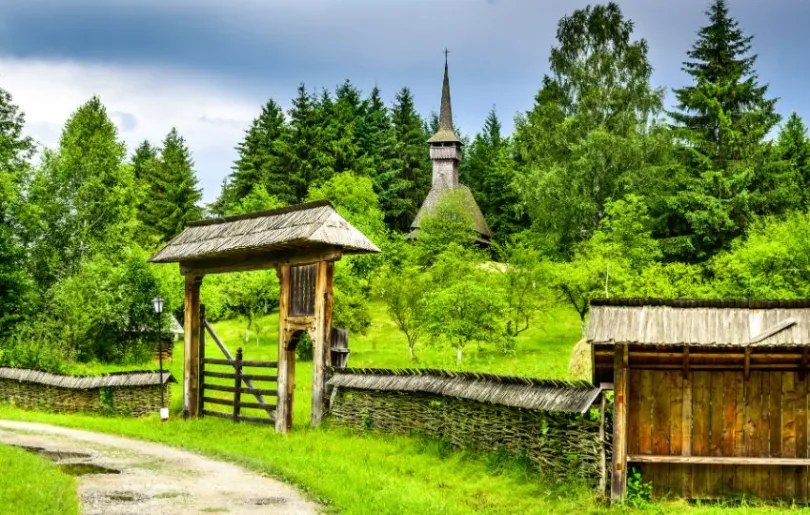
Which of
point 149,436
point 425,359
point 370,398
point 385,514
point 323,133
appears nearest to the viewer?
point 385,514

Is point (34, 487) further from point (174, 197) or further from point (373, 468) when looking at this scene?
point (174, 197)

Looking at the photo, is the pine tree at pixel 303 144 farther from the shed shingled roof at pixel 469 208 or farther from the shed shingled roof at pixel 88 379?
the shed shingled roof at pixel 88 379

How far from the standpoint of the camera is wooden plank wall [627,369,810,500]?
11.4 metres

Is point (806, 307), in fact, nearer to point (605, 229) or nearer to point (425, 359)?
point (425, 359)

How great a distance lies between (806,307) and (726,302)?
1.00m

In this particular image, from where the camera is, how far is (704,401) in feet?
37.9

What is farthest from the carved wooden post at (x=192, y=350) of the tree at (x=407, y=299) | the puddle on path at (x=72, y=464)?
the tree at (x=407, y=299)

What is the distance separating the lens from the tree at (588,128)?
4197 cm

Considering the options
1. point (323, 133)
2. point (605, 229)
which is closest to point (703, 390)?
point (605, 229)

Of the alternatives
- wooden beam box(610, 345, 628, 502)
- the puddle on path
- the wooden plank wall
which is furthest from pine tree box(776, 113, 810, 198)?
the puddle on path

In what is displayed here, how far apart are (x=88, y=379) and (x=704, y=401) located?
1835cm

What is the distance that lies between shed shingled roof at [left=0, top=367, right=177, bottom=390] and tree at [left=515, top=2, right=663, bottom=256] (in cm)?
2527

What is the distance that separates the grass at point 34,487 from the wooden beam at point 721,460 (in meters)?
7.44

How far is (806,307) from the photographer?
1099cm
